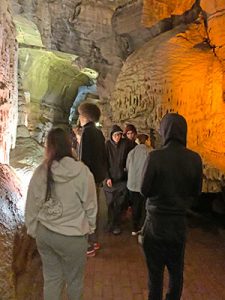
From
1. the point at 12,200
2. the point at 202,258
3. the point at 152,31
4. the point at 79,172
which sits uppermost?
the point at 152,31

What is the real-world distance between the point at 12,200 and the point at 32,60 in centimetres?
1149

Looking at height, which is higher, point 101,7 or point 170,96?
point 101,7

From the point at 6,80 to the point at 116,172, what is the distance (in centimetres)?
292

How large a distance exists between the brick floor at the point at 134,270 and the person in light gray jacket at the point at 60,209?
4.60 ft

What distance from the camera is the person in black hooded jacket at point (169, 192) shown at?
10.0 ft

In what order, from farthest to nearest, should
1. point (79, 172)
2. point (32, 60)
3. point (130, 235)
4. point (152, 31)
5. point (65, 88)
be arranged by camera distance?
1. point (65, 88)
2. point (32, 60)
3. point (152, 31)
4. point (130, 235)
5. point (79, 172)

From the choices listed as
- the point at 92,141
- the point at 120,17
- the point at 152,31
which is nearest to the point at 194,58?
the point at 152,31

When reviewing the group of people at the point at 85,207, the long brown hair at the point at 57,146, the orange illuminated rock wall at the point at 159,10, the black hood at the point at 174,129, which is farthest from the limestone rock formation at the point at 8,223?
the orange illuminated rock wall at the point at 159,10

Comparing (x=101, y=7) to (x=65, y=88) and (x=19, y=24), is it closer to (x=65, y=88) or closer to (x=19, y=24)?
(x=19, y=24)

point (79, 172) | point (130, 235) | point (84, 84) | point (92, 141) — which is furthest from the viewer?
point (84, 84)

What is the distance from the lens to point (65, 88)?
1806 centimetres

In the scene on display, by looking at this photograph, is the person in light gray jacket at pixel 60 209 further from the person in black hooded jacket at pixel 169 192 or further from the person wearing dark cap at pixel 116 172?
the person wearing dark cap at pixel 116 172

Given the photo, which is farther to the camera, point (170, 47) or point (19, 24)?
point (19, 24)

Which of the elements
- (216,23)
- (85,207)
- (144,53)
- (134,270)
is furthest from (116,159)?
(144,53)
